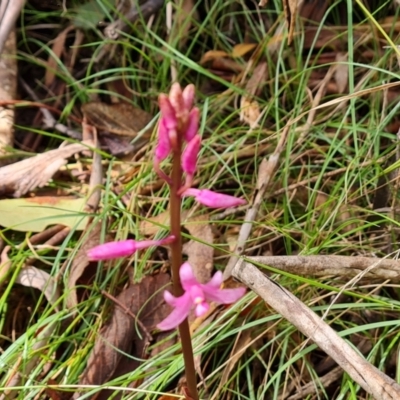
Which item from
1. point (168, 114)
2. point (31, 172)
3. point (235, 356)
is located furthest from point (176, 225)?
point (31, 172)

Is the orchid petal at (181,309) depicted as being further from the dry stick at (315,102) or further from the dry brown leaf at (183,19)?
the dry brown leaf at (183,19)

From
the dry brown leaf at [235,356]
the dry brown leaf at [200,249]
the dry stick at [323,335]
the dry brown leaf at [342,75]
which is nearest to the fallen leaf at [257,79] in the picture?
the dry brown leaf at [342,75]

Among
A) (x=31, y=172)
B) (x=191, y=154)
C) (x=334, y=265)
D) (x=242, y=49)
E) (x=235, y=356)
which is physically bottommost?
(x=235, y=356)

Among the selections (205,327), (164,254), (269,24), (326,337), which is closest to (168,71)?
(269,24)

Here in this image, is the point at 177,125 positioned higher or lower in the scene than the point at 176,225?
higher

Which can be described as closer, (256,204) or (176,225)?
(176,225)

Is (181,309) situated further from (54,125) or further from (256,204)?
(54,125)
